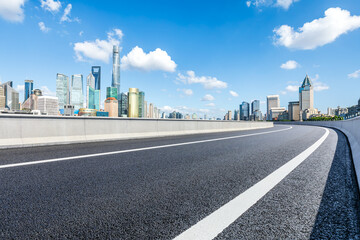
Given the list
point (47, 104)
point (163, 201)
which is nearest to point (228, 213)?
point (163, 201)

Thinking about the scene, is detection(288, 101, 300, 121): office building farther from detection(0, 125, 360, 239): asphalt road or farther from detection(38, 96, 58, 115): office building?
detection(0, 125, 360, 239): asphalt road

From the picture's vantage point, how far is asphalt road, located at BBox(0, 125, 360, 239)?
5.79 ft

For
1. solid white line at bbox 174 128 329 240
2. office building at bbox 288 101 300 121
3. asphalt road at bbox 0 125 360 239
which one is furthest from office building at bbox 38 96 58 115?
office building at bbox 288 101 300 121

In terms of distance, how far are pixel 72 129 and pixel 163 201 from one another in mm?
7141

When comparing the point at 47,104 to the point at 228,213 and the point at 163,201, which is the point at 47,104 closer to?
the point at 163,201

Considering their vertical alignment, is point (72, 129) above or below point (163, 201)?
Answer: above

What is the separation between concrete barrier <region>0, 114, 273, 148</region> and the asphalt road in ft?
11.0

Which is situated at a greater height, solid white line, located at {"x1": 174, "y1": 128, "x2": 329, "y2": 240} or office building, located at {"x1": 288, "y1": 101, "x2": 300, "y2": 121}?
office building, located at {"x1": 288, "y1": 101, "x2": 300, "y2": 121}

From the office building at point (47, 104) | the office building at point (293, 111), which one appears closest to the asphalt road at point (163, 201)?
the office building at point (47, 104)

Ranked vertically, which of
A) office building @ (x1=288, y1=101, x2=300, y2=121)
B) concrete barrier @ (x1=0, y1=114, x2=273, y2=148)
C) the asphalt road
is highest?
office building @ (x1=288, y1=101, x2=300, y2=121)

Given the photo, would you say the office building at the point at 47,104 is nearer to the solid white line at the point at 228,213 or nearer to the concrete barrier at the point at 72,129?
the concrete barrier at the point at 72,129

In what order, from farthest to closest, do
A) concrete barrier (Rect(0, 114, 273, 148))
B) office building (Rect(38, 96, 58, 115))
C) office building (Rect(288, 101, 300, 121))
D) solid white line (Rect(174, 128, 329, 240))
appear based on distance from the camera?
office building (Rect(288, 101, 300, 121)) < office building (Rect(38, 96, 58, 115)) < concrete barrier (Rect(0, 114, 273, 148)) < solid white line (Rect(174, 128, 329, 240))

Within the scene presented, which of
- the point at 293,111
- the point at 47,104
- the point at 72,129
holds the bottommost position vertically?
the point at 72,129

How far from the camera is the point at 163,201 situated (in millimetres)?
2395
